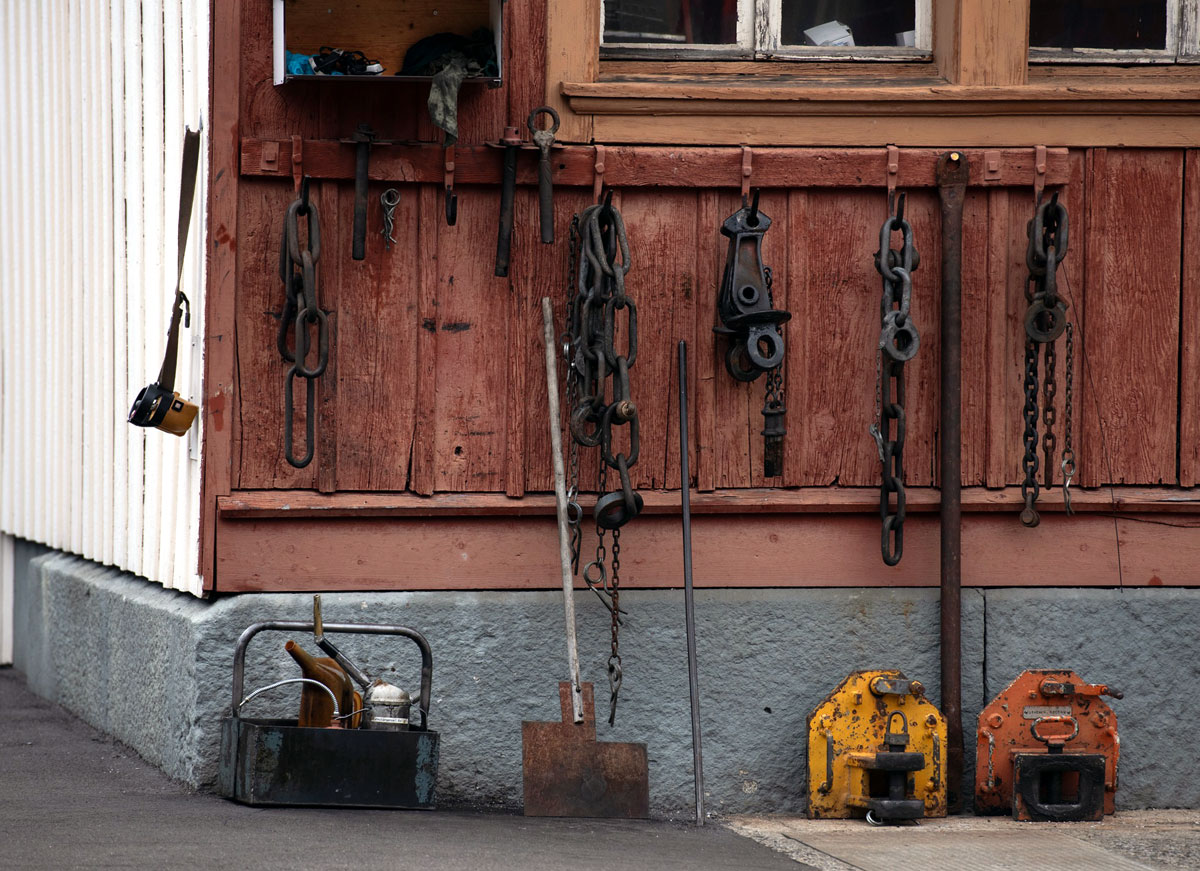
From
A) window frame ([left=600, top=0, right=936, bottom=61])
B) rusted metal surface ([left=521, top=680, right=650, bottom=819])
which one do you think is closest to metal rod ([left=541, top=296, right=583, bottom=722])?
rusted metal surface ([left=521, top=680, right=650, bottom=819])

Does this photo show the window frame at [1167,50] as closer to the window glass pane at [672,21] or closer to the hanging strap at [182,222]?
the window glass pane at [672,21]

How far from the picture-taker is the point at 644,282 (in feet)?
19.6

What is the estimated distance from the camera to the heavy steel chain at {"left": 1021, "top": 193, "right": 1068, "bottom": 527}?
593 centimetres

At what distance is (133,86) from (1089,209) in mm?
4144

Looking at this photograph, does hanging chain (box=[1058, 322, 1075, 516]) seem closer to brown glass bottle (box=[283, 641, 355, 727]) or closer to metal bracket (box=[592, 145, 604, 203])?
metal bracket (box=[592, 145, 604, 203])

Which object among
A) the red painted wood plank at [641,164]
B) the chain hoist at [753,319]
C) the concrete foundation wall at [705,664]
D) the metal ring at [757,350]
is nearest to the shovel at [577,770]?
the concrete foundation wall at [705,664]

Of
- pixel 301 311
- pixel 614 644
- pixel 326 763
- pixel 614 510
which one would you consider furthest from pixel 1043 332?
pixel 326 763

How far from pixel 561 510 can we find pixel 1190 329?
2687mm

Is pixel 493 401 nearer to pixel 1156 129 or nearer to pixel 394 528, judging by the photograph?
pixel 394 528

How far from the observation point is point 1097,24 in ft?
20.6

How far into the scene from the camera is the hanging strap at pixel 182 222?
5.84m

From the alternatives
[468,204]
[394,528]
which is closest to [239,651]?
[394,528]

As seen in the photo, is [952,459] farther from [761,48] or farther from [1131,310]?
[761,48]

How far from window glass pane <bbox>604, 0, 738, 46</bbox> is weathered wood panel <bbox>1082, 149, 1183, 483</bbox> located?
1.59 meters
